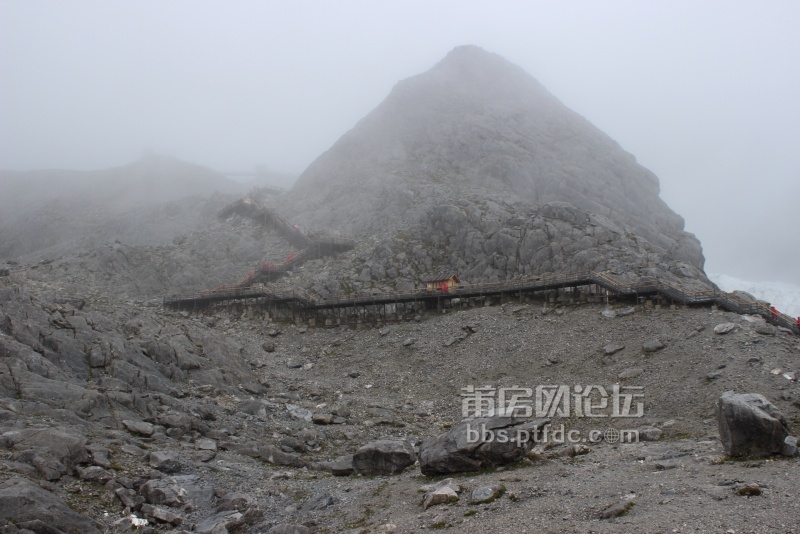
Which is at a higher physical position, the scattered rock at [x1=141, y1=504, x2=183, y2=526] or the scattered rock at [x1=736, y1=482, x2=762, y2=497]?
the scattered rock at [x1=736, y1=482, x2=762, y2=497]

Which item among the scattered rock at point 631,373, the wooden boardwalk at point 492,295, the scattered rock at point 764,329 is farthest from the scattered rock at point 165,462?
the wooden boardwalk at point 492,295

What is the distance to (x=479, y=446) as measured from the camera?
26.6 meters

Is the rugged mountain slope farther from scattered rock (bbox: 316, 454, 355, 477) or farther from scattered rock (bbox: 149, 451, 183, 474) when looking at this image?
scattered rock (bbox: 149, 451, 183, 474)

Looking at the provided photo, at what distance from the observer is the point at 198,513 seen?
78.0 feet

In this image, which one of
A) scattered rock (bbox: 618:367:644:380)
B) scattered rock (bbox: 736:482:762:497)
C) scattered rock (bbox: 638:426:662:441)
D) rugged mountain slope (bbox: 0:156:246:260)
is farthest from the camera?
rugged mountain slope (bbox: 0:156:246:260)

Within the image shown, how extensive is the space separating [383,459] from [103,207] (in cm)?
11493

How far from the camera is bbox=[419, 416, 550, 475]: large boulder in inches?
1043

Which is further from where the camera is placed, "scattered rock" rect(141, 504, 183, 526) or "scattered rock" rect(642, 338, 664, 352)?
"scattered rock" rect(642, 338, 664, 352)

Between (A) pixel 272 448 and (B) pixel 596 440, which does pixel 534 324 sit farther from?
(A) pixel 272 448

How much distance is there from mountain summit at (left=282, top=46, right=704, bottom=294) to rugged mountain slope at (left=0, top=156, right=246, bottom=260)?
912 inches

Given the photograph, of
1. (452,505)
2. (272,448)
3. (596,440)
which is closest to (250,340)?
(272,448)

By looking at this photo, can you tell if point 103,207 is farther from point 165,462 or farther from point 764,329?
point 764,329

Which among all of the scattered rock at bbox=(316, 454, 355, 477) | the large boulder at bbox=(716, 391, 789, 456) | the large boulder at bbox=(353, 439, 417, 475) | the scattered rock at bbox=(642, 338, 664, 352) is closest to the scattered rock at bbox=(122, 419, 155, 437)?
the scattered rock at bbox=(316, 454, 355, 477)

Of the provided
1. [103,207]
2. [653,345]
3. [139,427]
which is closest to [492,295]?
[653,345]
